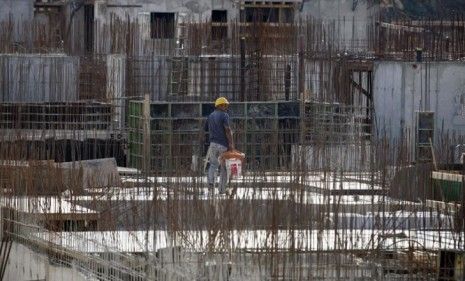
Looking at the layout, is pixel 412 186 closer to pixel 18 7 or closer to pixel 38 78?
pixel 38 78

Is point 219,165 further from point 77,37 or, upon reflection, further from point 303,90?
point 77,37

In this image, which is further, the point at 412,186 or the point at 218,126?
the point at 218,126

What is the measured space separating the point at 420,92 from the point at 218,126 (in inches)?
257

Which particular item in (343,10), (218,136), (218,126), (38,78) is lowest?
(218,136)

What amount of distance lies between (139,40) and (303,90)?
543 cm

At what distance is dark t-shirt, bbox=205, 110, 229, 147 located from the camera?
57.1 feet

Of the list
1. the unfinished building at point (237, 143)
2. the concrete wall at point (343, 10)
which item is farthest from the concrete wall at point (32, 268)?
the concrete wall at point (343, 10)

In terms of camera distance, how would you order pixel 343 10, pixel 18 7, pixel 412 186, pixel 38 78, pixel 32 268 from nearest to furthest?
pixel 412 186, pixel 32 268, pixel 38 78, pixel 343 10, pixel 18 7

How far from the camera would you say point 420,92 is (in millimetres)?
23188

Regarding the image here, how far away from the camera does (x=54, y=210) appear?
1505cm

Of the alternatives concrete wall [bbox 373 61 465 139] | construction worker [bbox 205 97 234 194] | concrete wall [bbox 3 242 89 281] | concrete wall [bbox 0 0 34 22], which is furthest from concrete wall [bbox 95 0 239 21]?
concrete wall [bbox 3 242 89 281]

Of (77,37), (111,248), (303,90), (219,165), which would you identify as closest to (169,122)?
(303,90)

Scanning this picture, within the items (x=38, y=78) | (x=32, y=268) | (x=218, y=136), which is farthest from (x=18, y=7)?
(x=32, y=268)

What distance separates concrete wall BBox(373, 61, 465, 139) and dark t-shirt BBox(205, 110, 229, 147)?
593 centimetres
